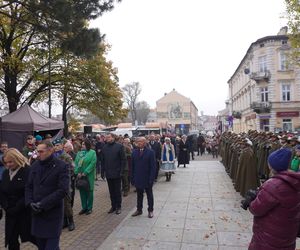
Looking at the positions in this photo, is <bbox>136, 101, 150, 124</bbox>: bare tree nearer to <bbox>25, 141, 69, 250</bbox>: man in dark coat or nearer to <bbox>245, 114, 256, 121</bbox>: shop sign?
<bbox>245, 114, 256, 121</bbox>: shop sign

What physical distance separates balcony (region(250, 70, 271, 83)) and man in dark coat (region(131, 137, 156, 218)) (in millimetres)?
41401

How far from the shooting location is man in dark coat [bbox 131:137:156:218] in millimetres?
8422

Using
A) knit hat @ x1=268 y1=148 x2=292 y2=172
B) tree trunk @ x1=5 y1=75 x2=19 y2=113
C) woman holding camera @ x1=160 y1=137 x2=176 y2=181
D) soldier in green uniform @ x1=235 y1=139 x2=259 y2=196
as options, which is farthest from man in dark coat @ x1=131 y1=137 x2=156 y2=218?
tree trunk @ x1=5 y1=75 x2=19 y2=113

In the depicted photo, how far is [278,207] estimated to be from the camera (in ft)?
11.6

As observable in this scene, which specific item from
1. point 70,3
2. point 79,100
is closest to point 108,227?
point 70,3

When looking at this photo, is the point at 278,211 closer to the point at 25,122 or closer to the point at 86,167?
the point at 86,167

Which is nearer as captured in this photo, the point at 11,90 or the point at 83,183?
the point at 83,183

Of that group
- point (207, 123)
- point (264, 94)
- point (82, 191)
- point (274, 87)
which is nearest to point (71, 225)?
point (82, 191)

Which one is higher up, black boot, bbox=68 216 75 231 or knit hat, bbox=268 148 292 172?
knit hat, bbox=268 148 292 172

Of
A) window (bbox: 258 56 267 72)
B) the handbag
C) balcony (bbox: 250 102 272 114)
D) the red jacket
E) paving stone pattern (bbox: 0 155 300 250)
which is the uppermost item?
window (bbox: 258 56 267 72)

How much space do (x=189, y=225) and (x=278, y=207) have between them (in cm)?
423

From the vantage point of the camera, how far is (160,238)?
672 cm

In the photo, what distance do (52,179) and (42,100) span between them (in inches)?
1010

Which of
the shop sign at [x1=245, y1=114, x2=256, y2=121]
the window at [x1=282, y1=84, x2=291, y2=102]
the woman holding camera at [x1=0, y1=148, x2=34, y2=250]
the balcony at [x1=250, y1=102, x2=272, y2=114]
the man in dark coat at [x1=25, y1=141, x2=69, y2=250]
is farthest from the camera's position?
the shop sign at [x1=245, y1=114, x2=256, y2=121]
